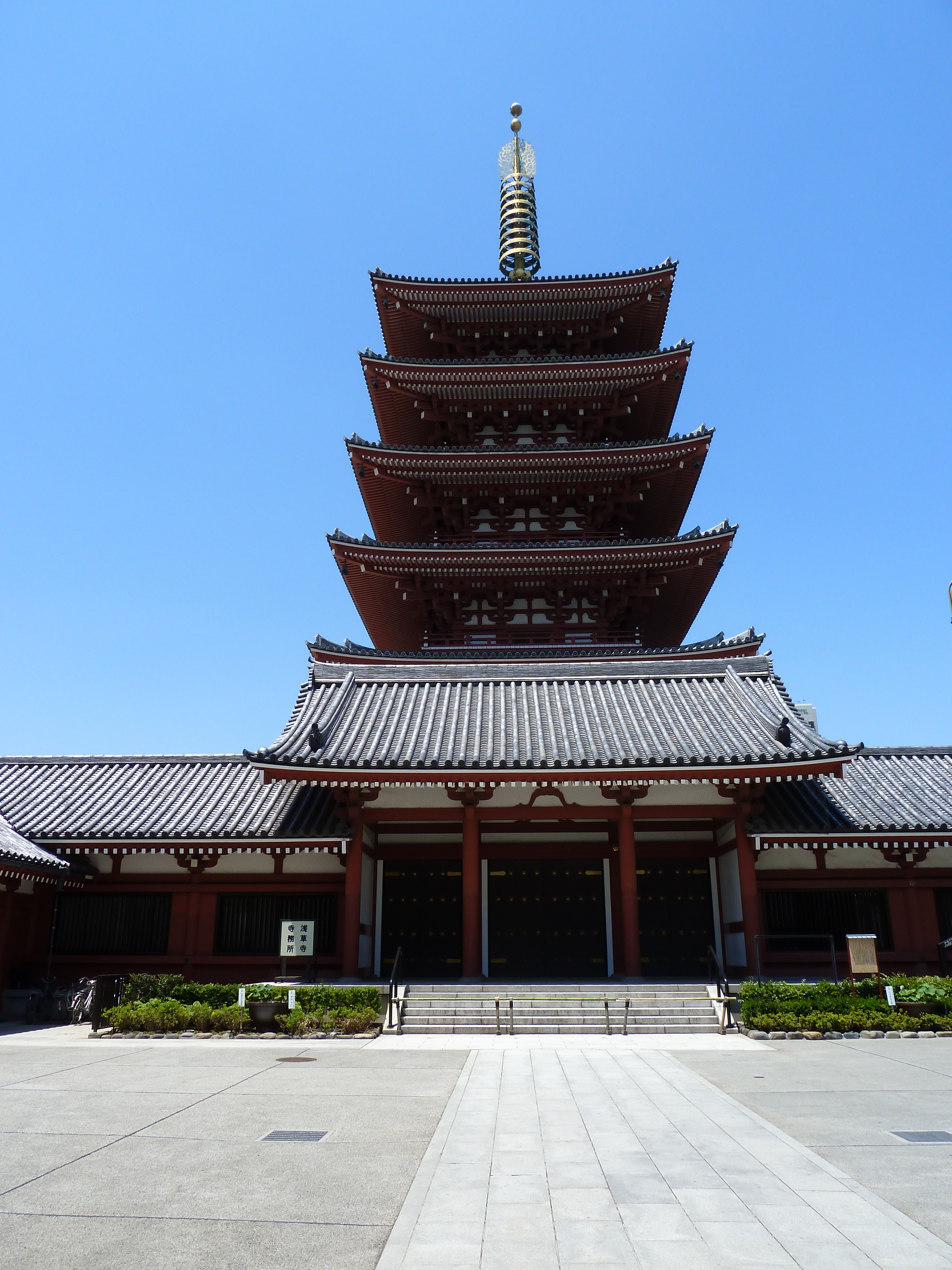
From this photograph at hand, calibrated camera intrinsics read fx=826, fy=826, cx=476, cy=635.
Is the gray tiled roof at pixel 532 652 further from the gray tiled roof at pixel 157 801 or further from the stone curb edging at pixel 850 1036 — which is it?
the stone curb edging at pixel 850 1036

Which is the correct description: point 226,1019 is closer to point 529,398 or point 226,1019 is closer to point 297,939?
point 297,939

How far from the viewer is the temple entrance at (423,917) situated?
2170cm

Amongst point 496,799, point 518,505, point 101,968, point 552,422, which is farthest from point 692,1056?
point 552,422

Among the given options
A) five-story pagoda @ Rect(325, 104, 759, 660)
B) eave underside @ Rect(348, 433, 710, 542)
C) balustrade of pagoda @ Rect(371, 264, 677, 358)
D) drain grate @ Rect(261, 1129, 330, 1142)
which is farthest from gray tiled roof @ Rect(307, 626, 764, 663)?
drain grate @ Rect(261, 1129, 330, 1142)

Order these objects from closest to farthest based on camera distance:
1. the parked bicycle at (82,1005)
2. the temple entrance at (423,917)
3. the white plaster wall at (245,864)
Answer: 1. the parked bicycle at (82,1005)
2. the white plaster wall at (245,864)
3. the temple entrance at (423,917)

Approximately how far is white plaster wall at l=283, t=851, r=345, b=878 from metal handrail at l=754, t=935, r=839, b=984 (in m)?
9.97

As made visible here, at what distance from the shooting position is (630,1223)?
5.76 metres

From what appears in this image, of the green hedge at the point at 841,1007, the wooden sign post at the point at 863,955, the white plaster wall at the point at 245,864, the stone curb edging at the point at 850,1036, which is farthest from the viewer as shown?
the white plaster wall at the point at 245,864

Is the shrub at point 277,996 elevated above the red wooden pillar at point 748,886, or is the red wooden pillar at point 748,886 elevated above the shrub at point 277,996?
the red wooden pillar at point 748,886

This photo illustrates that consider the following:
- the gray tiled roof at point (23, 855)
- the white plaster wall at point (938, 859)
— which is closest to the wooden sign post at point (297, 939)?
the gray tiled roof at point (23, 855)

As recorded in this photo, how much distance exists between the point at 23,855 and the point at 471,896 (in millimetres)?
10025

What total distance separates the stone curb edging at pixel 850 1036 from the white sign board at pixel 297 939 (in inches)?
374

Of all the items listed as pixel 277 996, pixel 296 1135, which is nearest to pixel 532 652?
pixel 277 996

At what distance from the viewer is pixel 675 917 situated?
71.4 ft
